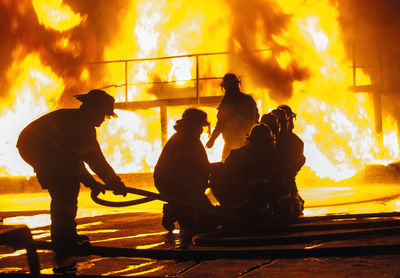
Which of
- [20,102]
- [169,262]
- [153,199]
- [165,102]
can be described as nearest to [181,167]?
[153,199]

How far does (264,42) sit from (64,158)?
1243cm

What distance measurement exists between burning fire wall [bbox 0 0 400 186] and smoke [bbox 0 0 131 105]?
1.2 inches

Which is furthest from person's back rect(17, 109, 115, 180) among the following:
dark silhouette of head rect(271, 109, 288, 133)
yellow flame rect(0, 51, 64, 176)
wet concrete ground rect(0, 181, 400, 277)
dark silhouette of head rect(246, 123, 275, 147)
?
yellow flame rect(0, 51, 64, 176)

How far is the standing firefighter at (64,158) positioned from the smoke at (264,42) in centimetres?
1156

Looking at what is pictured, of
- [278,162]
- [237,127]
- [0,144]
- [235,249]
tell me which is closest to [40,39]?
[0,144]

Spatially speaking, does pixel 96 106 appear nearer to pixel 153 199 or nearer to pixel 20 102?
pixel 153 199

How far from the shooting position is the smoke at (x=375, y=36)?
59.4 ft

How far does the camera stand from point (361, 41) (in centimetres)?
1884

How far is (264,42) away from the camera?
708 inches

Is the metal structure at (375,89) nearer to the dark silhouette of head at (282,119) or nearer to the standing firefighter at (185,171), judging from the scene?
the dark silhouette of head at (282,119)

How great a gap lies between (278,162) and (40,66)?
13.5 meters

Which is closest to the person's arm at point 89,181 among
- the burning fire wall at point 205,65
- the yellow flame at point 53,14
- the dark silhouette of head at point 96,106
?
the dark silhouette of head at point 96,106

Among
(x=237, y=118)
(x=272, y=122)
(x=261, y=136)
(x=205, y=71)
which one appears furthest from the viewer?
(x=205, y=71)

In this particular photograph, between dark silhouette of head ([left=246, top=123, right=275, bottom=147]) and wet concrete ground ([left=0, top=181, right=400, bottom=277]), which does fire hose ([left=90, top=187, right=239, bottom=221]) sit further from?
dark silhouette of head ([left=246, top=123, right=275, bottom=147])
